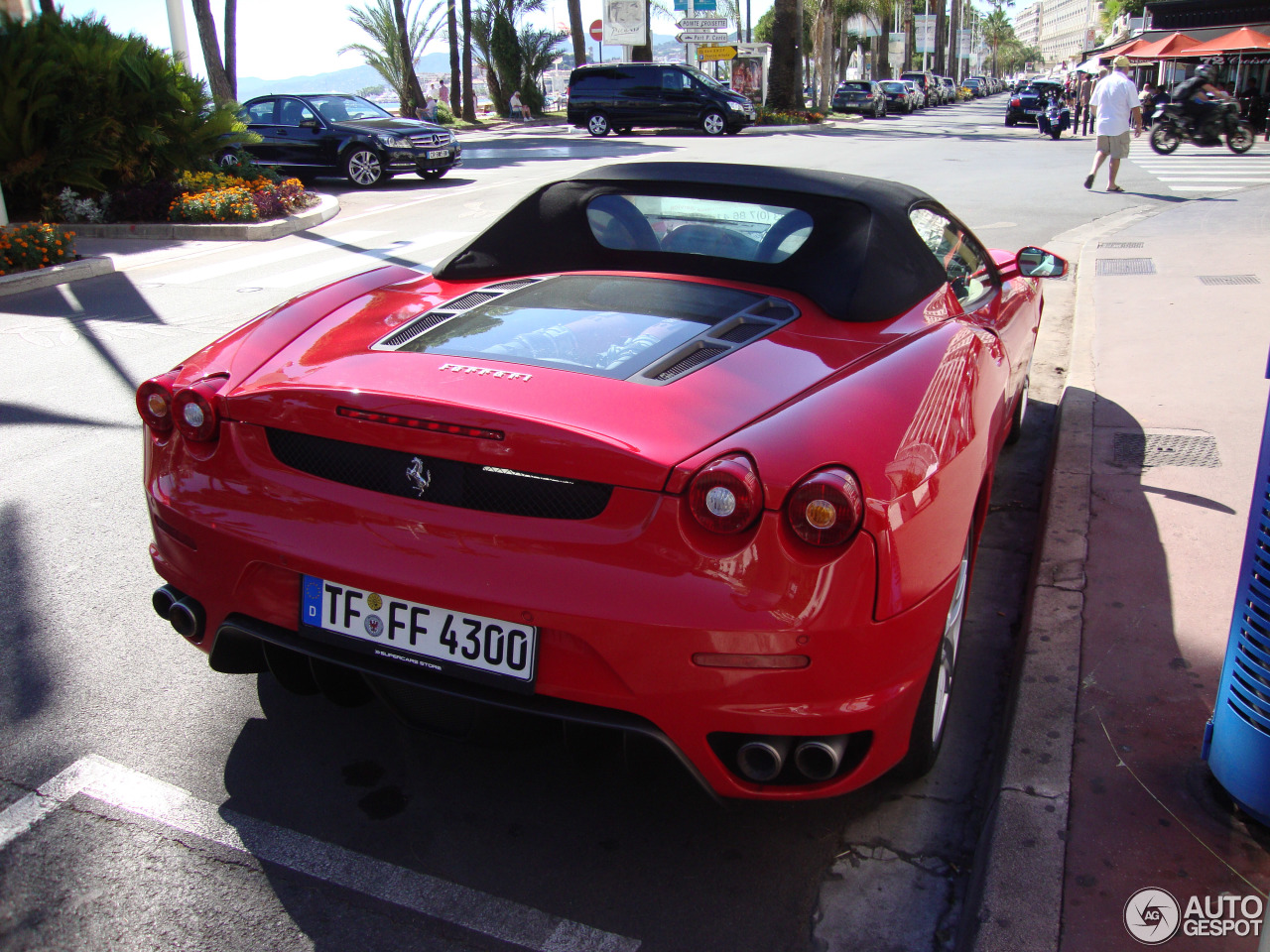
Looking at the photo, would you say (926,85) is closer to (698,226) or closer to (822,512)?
(698,226)

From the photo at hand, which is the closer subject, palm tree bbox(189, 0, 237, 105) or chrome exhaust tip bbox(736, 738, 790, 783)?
chrome exhaust tip bbox(736, 738, 790, 783)

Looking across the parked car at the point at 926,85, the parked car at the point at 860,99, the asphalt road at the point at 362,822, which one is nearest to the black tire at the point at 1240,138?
the asphalt road at the point at 362,822

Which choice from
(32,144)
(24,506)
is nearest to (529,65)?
(32,144)

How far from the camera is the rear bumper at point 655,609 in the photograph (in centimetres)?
203

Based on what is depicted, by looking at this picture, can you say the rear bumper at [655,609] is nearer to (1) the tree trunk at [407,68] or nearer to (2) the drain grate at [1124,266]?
(2) the drain grate at [1124,266]

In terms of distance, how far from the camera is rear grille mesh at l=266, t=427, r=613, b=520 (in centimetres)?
212

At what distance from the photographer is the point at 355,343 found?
2.68m

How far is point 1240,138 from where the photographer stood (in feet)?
73.9

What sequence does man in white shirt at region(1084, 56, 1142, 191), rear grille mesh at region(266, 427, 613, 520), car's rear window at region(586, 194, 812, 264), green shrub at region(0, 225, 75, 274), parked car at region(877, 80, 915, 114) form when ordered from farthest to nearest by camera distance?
1. parked car at region(877, 80, 915, 114)
2. man in white shirt at region(1084, 56, 1142, 191)
3. green shrub at region(0, 225, 75, 274)
4. car's rear window at region(586, 194, 812, 264)
5. rear grille mesh at region(266, 427, 613, 520)

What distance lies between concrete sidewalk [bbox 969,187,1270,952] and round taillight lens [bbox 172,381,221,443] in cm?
203

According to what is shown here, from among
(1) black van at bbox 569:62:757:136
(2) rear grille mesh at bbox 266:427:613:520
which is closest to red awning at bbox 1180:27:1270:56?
(1) black van at bbox 569:62:757:136

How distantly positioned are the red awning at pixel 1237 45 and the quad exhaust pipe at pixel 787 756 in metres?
35.5

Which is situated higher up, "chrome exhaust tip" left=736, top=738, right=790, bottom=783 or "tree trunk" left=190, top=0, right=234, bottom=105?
"tree trunk" left=190, top=0, right=234, bottom=105

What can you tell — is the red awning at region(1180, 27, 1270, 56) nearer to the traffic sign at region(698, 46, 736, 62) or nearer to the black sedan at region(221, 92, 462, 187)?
the traffic sign at region(698, 46, 736, 62)
